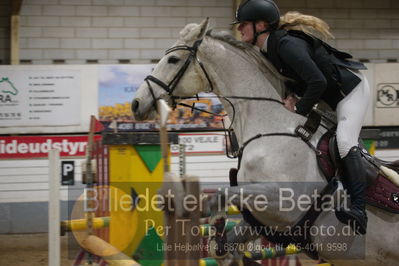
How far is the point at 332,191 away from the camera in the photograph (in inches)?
113

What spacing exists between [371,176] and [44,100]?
501 centimetres

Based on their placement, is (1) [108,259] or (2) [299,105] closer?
(2) [299,105]

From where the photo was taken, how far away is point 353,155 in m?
2.86

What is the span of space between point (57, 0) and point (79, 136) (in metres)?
1.94

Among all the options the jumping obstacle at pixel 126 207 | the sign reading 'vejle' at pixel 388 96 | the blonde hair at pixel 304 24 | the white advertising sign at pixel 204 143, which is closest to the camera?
the blonde hair at pixel 304 24

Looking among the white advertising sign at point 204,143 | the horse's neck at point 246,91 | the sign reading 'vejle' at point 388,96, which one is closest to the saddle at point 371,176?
the horse's neck at point 246,91

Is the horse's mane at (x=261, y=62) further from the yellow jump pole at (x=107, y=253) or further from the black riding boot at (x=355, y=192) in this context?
the yellow jump pole at (x=107, y=253)

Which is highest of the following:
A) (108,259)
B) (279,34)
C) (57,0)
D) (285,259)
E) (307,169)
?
(57,0)

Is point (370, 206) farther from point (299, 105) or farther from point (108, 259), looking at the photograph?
point (108, 259)

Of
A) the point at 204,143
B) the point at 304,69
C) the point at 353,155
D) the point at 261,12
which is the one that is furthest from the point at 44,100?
the point at 353,155

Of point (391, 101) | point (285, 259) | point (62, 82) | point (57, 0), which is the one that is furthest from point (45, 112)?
point (391, 101)

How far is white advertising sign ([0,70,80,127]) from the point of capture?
22.8 ft

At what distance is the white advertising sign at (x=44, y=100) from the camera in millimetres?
6961

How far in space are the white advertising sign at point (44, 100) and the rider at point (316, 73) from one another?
169 inches
